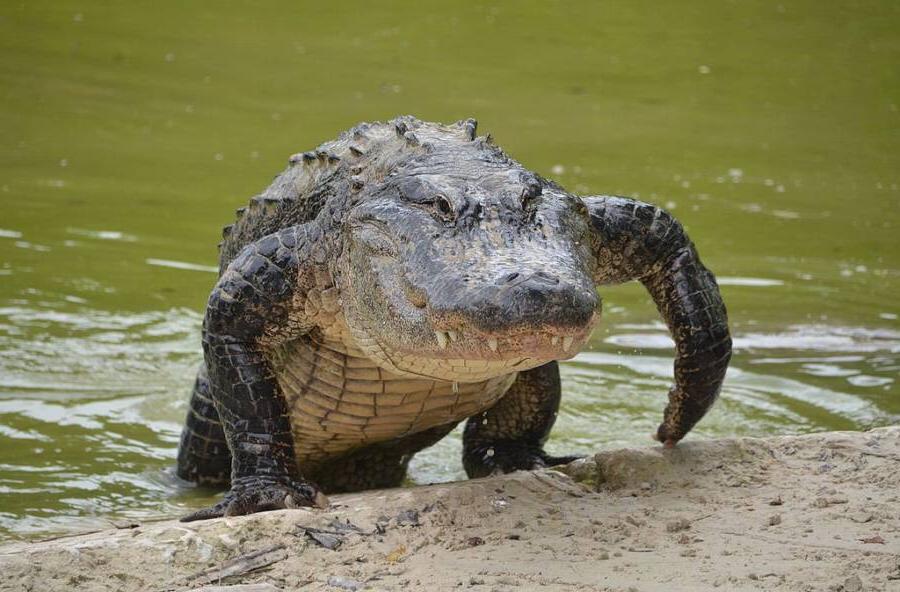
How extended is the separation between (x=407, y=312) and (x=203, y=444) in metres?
1.81

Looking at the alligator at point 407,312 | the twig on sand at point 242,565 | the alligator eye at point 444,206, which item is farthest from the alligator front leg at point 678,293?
the twig on sand at point 242,565

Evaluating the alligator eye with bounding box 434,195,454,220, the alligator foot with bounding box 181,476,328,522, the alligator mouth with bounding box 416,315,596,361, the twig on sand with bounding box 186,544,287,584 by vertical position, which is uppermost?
the alligator eye with bounding box 434,195,454,220

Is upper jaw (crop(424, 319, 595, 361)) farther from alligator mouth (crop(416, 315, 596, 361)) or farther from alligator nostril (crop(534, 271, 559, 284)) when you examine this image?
alligator nostril (crop(534, 271, 559, 284))

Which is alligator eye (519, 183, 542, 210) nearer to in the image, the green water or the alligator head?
the alligator head

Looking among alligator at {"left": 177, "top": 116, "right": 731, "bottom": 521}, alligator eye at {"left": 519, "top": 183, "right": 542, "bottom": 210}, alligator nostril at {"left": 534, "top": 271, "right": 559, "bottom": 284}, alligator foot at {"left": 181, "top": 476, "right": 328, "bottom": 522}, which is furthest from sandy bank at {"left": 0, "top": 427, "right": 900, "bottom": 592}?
alligator eye at {"left": 519, "top": 183, "right": 542, "bottom": 210}

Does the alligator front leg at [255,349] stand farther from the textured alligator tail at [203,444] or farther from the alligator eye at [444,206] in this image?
the textured alligator tail at [203,444]

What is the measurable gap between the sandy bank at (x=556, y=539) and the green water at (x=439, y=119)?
1302 millimetres

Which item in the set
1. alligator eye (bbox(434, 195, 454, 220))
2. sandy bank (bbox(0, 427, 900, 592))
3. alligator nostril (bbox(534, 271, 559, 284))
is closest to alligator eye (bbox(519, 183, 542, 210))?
alligator eye (bbox(434, 195, 454, 220))

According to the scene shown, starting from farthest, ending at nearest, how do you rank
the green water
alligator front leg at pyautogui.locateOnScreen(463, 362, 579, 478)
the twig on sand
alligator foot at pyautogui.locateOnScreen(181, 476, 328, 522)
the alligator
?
the green water → alligator front leg at pyautogui.locateOnScreen(463, 362, 579, 478) → alligator foot at pyautogui.locateOnScreen(181, 476, 328, 522) → the alligator → the twig on sand

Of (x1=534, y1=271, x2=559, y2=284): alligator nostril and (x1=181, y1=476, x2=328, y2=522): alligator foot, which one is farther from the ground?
(x1=534, y1=271, x2=559, y2=284): alligator nostril

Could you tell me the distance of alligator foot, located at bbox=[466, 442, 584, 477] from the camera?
4.73m

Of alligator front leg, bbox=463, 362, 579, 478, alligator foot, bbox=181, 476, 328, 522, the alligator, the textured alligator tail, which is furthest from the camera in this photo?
the textured alligator tail

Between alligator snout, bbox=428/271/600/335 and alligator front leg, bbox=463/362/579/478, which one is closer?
alligator snout, bbox=428/271/600/335

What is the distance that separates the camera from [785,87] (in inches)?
533
